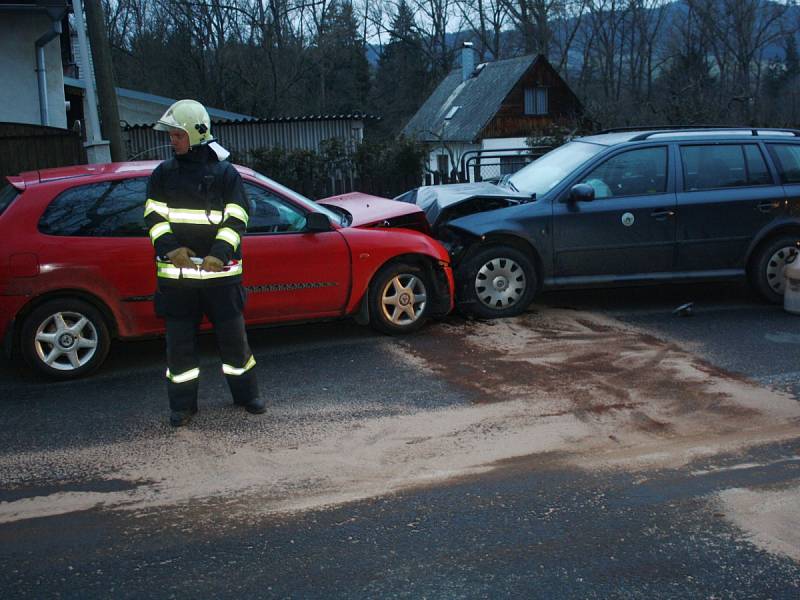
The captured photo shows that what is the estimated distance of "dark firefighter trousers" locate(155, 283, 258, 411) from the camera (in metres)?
5.56

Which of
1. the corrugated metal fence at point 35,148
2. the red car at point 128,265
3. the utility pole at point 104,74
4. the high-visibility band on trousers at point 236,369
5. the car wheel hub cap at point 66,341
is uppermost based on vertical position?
the utility pole at point 104,74

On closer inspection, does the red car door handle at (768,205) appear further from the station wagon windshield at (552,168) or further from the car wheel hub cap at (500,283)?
the car wheel hub cap at (500,283)

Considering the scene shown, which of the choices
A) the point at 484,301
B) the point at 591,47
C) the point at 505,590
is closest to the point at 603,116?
the point at 484,301

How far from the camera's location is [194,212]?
5.50m

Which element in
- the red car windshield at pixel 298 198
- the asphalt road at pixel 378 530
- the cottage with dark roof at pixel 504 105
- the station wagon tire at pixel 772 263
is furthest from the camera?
the cottage with dark roof at pixel 504 105

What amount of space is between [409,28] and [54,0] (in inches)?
1910

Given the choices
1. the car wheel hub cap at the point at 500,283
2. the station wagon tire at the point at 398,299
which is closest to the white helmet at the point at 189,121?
the station wagon tire at the point at 398,299

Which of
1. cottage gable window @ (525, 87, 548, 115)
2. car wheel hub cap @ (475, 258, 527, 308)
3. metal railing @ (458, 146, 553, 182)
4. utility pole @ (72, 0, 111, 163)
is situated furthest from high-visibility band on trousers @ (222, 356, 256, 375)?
cottage gable window @ (525, 87, 548, 115)

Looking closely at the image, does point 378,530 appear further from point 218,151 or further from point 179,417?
point 218,151

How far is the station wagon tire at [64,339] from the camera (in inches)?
255

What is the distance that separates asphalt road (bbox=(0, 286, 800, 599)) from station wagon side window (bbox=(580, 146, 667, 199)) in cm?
349

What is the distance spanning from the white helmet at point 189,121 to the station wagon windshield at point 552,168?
4.19 metres

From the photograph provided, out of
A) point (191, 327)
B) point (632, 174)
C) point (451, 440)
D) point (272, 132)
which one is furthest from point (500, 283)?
point (272, 132)

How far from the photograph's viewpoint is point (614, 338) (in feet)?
25.5
